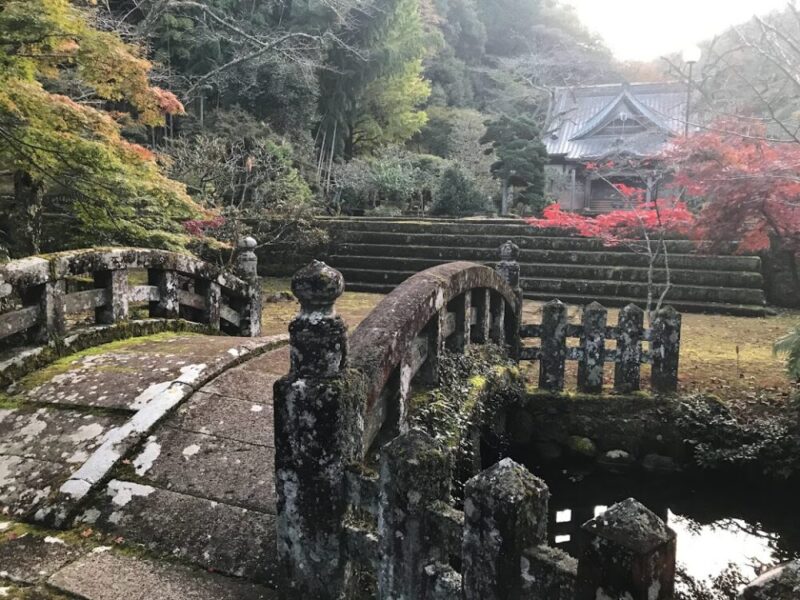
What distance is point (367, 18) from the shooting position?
73.8 ft

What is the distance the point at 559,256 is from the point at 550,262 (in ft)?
0.89

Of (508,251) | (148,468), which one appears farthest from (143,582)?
(508,251)

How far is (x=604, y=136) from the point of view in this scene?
84.5 feet

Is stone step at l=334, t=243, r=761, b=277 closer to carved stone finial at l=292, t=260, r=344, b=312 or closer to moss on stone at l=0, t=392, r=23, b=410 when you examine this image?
moss on stone at l=0, t=392, r=23, b=410

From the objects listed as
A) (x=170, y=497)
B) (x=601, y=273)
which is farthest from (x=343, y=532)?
(x=601, y=273)

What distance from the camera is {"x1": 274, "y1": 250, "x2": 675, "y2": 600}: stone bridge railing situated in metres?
1.40

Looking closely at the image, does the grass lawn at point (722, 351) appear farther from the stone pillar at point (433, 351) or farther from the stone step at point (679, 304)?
the stone pillar at point (433, 351)

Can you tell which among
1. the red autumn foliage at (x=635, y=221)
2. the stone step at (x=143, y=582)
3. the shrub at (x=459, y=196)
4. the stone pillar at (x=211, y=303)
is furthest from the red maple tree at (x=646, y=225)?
the stone step at (x=143, y=582)

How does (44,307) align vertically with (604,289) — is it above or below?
above

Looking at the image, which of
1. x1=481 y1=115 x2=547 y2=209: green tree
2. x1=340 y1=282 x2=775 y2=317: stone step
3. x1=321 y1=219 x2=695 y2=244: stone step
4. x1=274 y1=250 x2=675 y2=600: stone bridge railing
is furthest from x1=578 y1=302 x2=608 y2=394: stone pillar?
x1=481 y1=115 x2=547 y2=209: green tree

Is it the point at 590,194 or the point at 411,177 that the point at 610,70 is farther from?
→ the point at 411,177

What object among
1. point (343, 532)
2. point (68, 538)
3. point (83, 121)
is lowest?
point (68, 538)

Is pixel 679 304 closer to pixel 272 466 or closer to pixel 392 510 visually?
pixel 272 466

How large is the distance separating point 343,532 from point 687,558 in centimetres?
382
